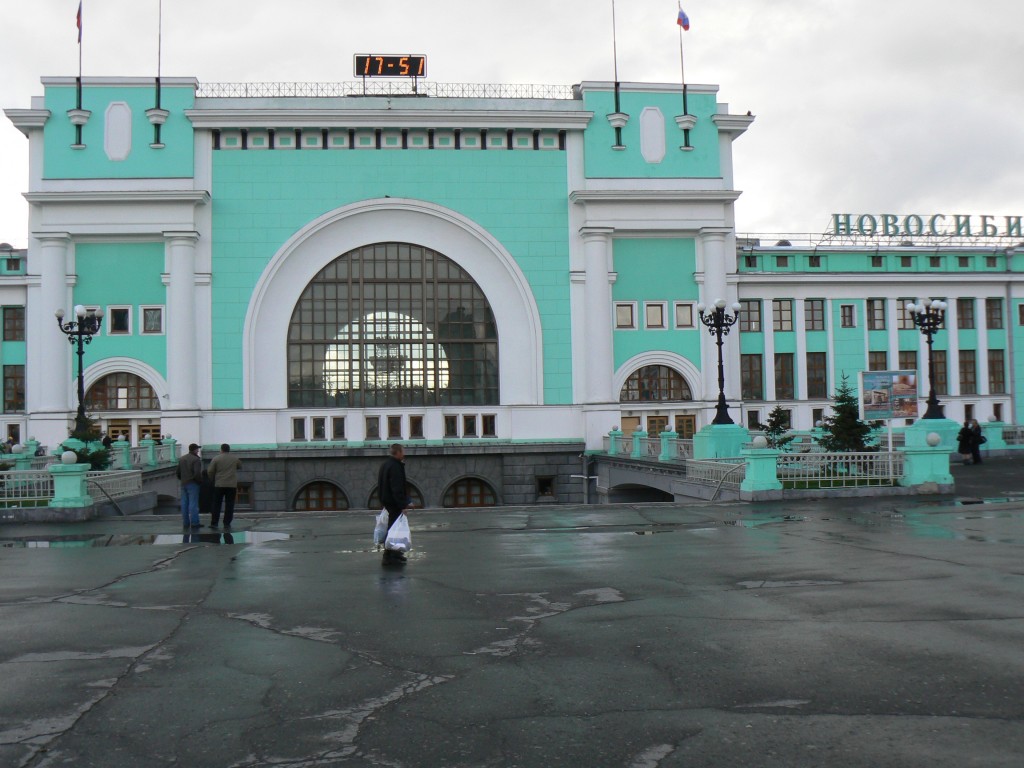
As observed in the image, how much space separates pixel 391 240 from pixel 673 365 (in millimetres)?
14056

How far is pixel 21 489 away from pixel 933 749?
2012cm

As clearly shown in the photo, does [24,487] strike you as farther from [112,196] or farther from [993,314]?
[993,314]

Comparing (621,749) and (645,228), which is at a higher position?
(645,228)

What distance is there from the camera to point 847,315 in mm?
47188

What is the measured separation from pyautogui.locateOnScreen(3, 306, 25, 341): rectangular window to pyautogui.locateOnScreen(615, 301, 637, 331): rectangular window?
87.3 feet

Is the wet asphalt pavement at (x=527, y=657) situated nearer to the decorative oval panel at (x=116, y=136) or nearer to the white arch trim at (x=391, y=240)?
the white arch trim at (x=391, y=240)

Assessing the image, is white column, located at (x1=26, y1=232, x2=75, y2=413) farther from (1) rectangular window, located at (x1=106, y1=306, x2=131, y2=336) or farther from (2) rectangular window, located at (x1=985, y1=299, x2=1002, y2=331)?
(2) rectangular window, located at (x1=985, y1=299, x2=1002, y2=331)

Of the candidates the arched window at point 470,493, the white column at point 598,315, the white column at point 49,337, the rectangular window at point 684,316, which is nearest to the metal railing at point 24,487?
the white column at point 49,337

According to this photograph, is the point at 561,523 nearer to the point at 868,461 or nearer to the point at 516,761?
the point at 868,461

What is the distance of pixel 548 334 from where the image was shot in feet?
142

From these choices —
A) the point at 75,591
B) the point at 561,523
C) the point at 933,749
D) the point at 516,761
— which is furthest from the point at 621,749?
the point at 561,523

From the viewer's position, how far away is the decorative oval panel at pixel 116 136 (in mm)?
41875

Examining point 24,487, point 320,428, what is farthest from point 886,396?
point 320,428

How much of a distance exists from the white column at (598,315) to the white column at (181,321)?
1711cm
